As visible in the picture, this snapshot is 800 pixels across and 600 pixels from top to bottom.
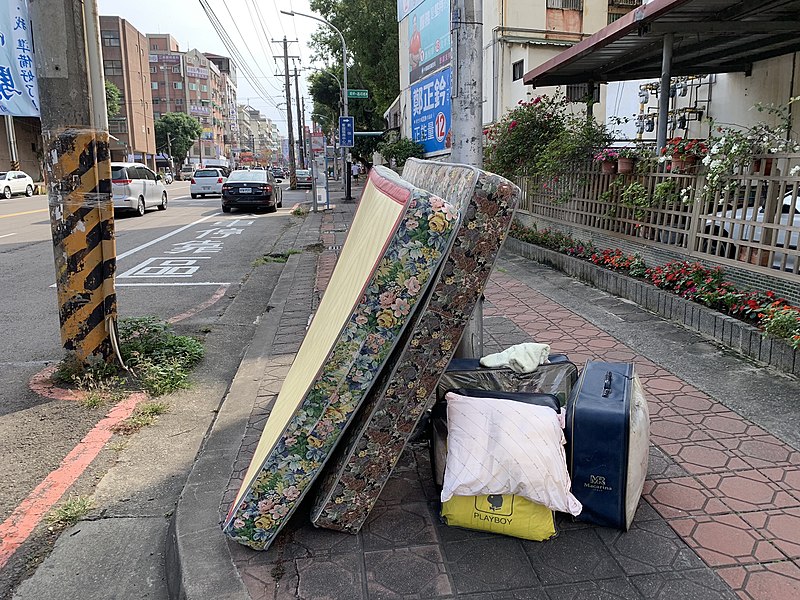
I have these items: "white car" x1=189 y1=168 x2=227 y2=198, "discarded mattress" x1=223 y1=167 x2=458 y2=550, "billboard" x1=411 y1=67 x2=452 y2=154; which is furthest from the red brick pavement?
"white car" x1=189 y1=168 x2=227 y2=198

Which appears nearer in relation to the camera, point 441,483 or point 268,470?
point 268,470

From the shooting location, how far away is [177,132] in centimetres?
7981

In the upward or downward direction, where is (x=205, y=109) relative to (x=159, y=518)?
upward

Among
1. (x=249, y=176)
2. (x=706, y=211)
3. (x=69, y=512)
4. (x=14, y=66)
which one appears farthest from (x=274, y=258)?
(x=249, y=176)

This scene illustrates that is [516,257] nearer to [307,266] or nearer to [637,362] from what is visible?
[307,266]

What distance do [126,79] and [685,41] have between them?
66.2 m

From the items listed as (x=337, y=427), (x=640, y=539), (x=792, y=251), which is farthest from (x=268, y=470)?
(x=792, y=251)

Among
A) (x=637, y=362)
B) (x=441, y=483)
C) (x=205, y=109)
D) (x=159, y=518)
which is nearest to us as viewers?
(x=441, y=483)

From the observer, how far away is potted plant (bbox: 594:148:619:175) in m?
7.28

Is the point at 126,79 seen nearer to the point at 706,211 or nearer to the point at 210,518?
the point at 706,211

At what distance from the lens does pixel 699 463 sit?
3113mm

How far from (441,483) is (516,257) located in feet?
23.1

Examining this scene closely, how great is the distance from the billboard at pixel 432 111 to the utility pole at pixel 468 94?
643cm

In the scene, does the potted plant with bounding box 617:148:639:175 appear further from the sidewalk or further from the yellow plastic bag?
the yellow plastic bag
